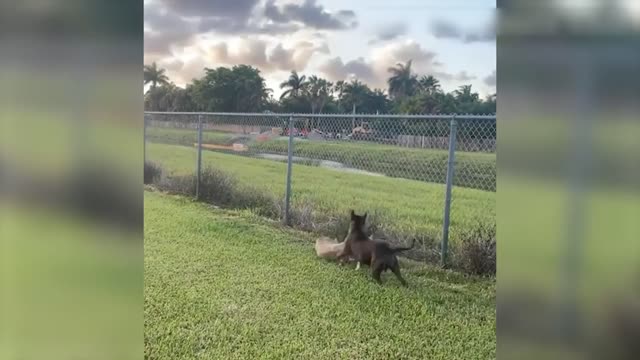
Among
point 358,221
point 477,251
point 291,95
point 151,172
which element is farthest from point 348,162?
point 151,172

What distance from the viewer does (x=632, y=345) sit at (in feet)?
4.26

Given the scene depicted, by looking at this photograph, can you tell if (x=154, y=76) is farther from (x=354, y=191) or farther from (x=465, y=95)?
(x=465, y=95)

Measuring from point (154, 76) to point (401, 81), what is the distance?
78 cm

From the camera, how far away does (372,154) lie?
6.36 ft

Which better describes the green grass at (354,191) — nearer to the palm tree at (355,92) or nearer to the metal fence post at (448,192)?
the metal fence post at (448,192)

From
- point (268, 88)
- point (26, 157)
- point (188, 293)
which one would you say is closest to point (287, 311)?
point (188, 293)

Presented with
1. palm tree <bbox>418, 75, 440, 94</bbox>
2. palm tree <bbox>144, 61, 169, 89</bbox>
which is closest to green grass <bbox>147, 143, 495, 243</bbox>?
palm tree <bbox>144, 61, 169, 89</bbox>

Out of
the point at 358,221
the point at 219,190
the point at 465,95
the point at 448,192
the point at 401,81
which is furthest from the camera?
the point at 219,190

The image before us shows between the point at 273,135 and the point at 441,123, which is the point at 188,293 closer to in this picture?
the point at 273,135

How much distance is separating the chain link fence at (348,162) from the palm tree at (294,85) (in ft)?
0.31

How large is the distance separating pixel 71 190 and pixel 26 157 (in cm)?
17

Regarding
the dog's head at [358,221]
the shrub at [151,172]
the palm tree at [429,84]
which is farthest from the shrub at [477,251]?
the shrub at [151,172]

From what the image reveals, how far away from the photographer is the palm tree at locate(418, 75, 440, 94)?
1.63 metres

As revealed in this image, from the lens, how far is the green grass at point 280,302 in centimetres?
162
